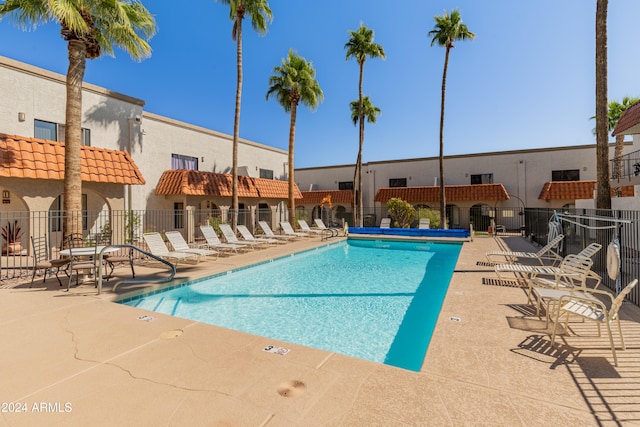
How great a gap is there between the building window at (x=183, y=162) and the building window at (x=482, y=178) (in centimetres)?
2442

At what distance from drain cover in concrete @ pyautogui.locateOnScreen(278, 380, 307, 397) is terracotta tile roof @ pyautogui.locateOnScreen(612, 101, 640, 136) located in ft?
67.2

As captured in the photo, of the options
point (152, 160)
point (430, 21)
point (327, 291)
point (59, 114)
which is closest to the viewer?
point (327, 291)

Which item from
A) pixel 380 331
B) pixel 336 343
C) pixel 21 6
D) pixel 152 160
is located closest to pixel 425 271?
pixel 380 331

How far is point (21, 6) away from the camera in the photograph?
916 centimetres

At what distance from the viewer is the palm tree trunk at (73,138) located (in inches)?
356

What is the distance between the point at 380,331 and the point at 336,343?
1.02 m

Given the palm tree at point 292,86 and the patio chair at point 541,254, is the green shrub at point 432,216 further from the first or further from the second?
the patio chair at point 541,254

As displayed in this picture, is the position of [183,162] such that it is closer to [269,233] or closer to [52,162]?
[269,233]

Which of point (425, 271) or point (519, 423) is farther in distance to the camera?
point (425, 271)

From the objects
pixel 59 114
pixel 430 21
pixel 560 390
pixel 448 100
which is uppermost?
pixel 430 21

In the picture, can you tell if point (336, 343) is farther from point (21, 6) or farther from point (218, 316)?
point (21, 6)

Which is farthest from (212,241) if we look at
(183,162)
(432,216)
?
(432,216)

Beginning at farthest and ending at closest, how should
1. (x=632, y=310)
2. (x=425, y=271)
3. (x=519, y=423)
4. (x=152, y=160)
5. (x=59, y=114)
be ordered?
(x=152, y=160) < (x=59, y=114) < (x=425, y=271) < (x=632, y=310) < (x=519, y=423)

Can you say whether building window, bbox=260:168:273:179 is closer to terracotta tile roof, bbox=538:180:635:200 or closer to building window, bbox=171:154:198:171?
building window, bbox=171:154:198:171
